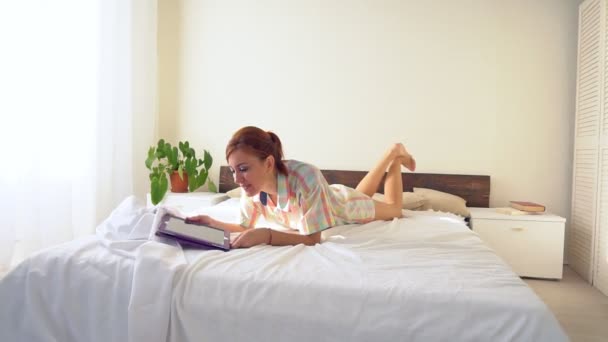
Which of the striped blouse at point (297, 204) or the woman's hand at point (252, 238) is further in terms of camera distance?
the striped blouse at point (297, 204)

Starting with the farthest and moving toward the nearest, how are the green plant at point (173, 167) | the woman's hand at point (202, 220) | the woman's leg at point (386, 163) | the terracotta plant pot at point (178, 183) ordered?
the terracotta plant pot at point (178, 183) < the green plant at point (173, 167) < the woman's leg at point (386, 163) < the woman's hand at point (202, 220)

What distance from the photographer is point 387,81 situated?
3275 mm

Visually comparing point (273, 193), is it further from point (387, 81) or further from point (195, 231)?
Result: point (387, 81)

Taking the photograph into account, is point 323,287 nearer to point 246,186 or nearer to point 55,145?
point 246,186

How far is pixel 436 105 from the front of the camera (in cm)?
320

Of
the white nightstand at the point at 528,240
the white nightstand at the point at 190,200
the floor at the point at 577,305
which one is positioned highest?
the white nightstand at the point at 190,200

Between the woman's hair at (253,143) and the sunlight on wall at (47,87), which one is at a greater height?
the sunlight on wall at (47,87)

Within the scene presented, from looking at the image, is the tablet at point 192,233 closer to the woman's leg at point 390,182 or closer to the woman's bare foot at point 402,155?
the woman's leg at point 390,182

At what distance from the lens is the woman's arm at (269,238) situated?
1.47 metres

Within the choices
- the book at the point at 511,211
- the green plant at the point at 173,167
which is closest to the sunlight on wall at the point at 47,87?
the green plant at the point at 173,167

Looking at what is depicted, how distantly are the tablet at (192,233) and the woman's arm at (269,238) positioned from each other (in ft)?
0.19

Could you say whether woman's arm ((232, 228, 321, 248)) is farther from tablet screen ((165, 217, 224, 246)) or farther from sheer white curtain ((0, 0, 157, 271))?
sheer white curtain ((0, 0, 157, 271))

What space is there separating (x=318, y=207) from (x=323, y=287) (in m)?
0.52

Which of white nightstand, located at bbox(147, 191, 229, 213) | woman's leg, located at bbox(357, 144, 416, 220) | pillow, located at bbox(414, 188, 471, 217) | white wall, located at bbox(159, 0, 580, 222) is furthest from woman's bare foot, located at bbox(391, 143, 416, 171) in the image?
white nightstand, located at bbox(147, 191, 229, 213)
